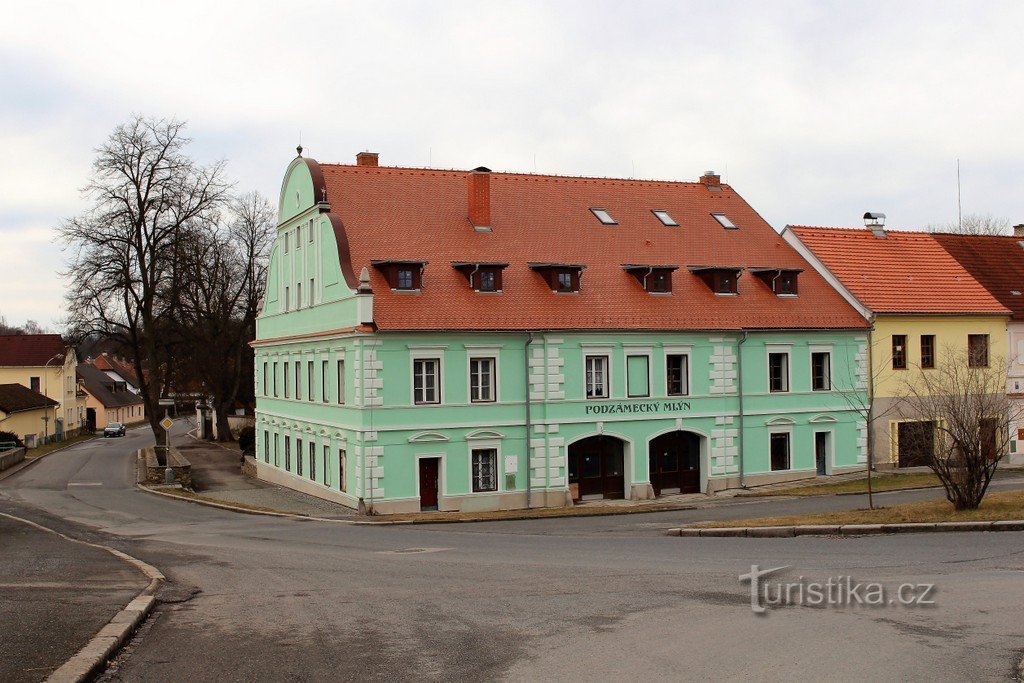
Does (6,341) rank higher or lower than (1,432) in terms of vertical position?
higher


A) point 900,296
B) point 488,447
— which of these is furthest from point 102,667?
point 900,296

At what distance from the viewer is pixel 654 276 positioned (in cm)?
3797

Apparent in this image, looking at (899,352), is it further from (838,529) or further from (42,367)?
(42,367)

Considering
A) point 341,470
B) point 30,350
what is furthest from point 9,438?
point 341,470

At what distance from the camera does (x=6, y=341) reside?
88562 mm

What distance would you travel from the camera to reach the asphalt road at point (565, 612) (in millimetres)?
10516

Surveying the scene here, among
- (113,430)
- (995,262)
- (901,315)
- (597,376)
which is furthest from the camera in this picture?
(113,430)

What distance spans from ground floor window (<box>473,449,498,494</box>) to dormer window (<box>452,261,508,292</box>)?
5.45m

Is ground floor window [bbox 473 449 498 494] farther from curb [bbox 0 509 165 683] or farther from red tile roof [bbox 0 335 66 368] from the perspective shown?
red tile roof [bbox 0 335 66 368]

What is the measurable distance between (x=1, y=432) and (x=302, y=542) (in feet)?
158

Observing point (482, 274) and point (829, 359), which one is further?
point (829, 359)

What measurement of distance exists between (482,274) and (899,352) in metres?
17.0

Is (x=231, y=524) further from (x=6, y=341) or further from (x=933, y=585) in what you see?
(x=6, y=341)

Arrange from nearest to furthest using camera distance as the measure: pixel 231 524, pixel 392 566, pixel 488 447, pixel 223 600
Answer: pixel 223 600, pixel 392 566, pixel 231 524, pixel 488 447
